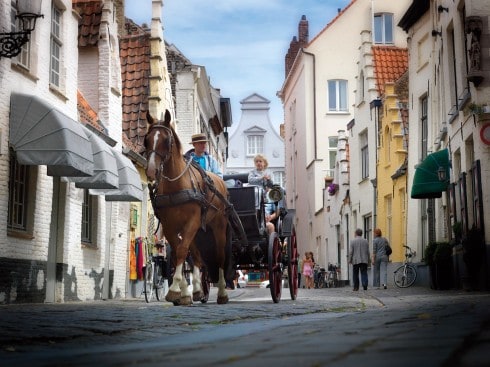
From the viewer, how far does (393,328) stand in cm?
660

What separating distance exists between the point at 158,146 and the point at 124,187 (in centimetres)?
756

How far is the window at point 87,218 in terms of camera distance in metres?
20.1

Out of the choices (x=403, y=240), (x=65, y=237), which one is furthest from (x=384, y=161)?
(x=65, y=237)

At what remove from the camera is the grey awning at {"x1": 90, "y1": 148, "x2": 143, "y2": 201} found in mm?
19516

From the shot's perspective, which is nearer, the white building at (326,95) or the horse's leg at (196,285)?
the horse's leg at (196,285)

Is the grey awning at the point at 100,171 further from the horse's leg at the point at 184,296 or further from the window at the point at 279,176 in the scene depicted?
the window at the point at 279,176

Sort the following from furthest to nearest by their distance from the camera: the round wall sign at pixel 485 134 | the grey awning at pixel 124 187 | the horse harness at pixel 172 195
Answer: the round wall sign at pixel 485 134
the grey awning at pixel 124 187
the horse harness at pixel 172 195

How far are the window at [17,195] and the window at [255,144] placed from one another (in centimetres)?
5886

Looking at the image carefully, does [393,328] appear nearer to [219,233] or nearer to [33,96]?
[219,233]

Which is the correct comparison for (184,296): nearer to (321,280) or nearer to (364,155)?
(364,155)

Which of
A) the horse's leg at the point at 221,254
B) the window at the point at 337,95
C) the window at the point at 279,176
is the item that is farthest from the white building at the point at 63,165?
the window at the point at 279,176

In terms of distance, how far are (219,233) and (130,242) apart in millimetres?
10874

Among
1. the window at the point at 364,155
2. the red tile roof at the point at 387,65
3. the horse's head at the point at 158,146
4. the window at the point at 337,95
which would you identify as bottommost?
the horse's head at the point at 158,146

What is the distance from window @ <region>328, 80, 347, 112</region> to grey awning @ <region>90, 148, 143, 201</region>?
97.4 ft
